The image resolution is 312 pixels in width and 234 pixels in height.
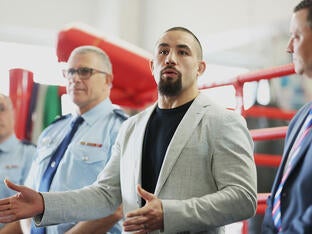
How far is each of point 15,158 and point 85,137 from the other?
74 cm

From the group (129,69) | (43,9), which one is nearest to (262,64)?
(43,9)

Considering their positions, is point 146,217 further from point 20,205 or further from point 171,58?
point 171,58

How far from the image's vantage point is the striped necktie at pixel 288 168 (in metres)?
1.44

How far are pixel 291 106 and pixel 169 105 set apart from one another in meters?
2.95

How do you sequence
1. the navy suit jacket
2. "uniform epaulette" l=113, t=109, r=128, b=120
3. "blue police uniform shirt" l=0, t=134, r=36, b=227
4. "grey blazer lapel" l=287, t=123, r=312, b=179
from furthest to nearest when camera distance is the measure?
1. "blue police uniform shirt" l=0, t=134, r=36, b=227
2. "uniform epaulette" l=113, t=109, r=128, b=120
3. "grey blazer lapel" l=287, t=123, r=312, b=179
4. the navy suit jacket

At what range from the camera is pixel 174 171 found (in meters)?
1.64

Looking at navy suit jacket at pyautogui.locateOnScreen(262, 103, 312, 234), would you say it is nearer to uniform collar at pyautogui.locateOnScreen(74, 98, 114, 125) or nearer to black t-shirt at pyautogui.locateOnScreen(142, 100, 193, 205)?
black t-shirt at pyautogui.locateOnScreen(142, 100, 193, 205)

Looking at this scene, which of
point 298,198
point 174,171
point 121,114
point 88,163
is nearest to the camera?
point 298,198

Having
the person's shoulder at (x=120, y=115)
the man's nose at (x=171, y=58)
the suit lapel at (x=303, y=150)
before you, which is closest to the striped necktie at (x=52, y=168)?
the person's shoulder at (x=120, y=115)

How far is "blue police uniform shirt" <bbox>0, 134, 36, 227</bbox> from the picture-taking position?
281 cm

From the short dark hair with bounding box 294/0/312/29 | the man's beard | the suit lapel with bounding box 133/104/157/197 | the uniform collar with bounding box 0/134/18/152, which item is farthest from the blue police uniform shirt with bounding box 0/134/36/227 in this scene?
the short dark hair with bounding box 294/0/312/29

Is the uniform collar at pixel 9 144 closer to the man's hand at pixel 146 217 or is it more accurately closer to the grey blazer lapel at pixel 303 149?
the man's hand at pixel 146 217

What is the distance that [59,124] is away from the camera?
8.61 ft

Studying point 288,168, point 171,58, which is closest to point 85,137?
point 171,58
